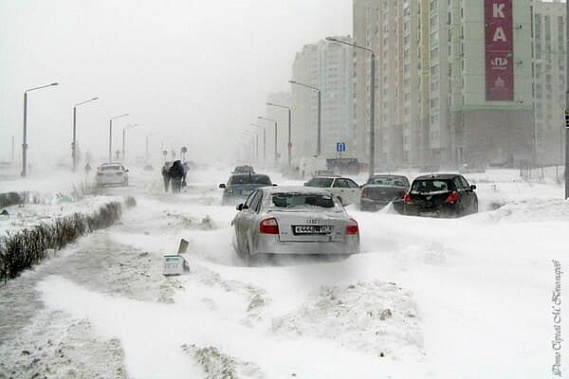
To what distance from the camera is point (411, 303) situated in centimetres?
577

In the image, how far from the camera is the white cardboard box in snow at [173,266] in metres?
8.70

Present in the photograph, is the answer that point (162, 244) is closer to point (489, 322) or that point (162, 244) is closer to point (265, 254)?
point (265, 254)

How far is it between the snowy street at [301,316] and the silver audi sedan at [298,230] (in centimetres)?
27

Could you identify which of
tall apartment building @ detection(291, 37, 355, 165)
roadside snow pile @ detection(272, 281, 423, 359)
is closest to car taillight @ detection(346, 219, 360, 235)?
roadside snow pile @ detection(272, 281, 423, 359)

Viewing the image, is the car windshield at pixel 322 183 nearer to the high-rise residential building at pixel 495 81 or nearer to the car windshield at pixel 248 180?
the car windshield at pixel 248 180

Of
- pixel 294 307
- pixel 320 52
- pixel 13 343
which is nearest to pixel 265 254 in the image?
pixel 294 307

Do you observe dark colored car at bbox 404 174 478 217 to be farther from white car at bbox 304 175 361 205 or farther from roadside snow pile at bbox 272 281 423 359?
roadside snow pile at bbox 272 281 423 359

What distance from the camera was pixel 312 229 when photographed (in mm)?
8906

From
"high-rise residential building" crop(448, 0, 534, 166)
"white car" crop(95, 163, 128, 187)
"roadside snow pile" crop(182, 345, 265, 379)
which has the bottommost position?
"roadside snow pile" crop(182, 345, 265, 379)

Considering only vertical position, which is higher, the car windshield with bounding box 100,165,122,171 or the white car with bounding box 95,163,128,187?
the car windshield with bounding box 100,165,122,171

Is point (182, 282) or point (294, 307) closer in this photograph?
point (294, 307)

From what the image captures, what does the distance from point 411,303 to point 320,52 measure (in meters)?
140

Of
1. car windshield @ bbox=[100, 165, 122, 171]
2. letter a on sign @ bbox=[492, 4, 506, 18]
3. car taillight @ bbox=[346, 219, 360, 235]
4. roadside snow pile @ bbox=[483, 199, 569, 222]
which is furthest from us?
letter a on sign @ bbox=[492, 4, 506, 18]

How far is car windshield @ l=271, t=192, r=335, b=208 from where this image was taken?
31.4 feet
